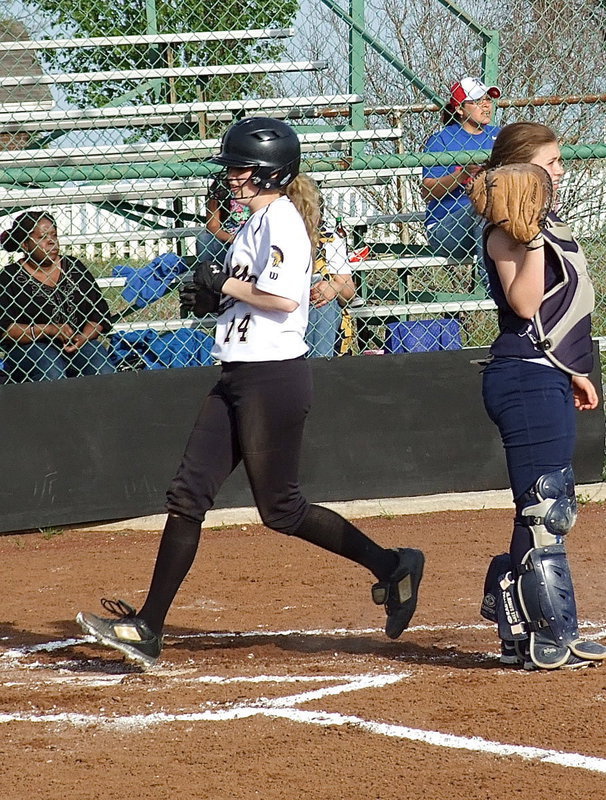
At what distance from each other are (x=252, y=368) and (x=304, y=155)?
5.37 m

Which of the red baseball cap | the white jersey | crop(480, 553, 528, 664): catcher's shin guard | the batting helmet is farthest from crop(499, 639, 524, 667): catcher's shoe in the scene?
the red baseball cap

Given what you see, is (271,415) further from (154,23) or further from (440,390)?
(154,23)

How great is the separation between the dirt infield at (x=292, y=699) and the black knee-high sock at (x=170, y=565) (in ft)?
0.76

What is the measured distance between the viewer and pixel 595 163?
8.98 m

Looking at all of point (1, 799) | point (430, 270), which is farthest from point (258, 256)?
point (430, 270)

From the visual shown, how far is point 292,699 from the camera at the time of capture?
3.88 m

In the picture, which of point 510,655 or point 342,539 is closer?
point 510,655

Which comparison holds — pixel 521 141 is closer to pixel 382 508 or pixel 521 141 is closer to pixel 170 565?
pixel 170 565

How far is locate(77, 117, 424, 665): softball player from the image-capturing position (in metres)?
4.24

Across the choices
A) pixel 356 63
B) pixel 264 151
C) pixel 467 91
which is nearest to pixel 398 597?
pixel 264 151

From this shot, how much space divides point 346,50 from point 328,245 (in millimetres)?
2144

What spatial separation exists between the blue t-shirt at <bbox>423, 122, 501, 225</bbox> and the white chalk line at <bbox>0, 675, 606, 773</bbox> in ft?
15.4

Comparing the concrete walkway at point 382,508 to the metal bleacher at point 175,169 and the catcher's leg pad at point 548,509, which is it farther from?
the catcher's leg pad at point 548,509

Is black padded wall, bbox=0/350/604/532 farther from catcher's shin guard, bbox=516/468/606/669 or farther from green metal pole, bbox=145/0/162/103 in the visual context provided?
green metal pole, bbox=145/0/162/103
